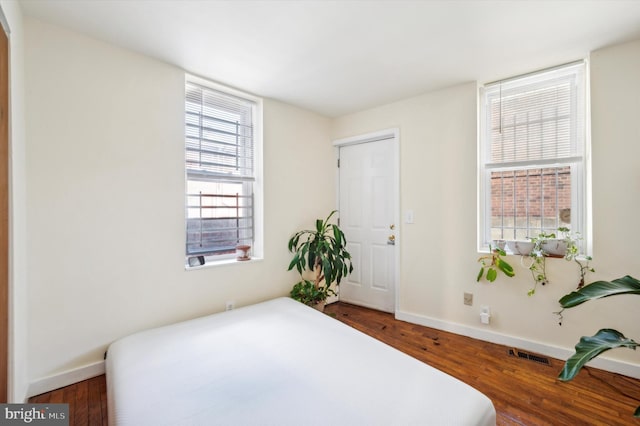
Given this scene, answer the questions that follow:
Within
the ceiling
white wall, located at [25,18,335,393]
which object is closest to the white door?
the ceiling

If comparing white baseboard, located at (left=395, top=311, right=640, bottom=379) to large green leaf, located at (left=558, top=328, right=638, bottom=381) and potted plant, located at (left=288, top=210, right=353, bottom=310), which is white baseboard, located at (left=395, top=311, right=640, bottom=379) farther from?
large green leaf, located at (left=558, top=328, right=638, bottom=381)

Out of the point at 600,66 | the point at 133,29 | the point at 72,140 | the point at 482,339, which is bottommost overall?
the point at 482,339

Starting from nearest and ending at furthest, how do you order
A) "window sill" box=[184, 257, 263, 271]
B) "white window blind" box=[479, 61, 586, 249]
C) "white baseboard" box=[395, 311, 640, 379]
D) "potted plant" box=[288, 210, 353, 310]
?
"white baseboard" box=[395, 311, 640, 379] < "white window blind" box=[479, 61, 586, 249] < "window sill" box=[184, 257, 263, 271] < "potted plant" box=[288, 210, 353, 310]

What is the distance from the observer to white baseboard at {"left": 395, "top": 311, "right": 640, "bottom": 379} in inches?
80.4

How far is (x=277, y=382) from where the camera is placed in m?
1.43

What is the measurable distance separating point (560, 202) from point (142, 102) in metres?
3.50

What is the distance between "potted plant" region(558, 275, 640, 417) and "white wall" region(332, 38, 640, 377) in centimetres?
110

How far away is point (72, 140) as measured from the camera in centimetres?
189

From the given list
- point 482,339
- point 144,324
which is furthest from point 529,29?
point 144,324

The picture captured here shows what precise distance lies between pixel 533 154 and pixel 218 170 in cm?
289

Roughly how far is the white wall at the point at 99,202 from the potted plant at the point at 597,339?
246 cm

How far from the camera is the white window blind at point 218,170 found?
2.56 metres

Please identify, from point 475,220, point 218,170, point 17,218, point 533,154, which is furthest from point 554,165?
point 17,218

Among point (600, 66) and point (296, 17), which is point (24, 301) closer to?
point (296, 17)
